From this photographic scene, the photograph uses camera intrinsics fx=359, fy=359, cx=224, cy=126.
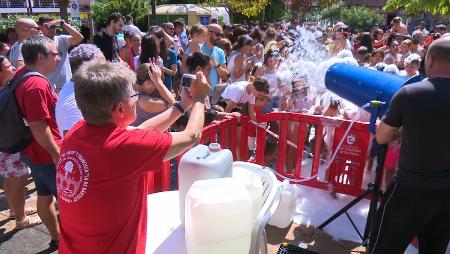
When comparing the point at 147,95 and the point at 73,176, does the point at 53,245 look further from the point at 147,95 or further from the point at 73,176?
the point at 73,176

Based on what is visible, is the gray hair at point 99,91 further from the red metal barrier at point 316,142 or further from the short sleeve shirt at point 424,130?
the red metal barrier at point 316,142

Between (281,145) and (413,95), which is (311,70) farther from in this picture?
(413,95)

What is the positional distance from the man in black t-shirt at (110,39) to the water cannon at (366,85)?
4.51 m

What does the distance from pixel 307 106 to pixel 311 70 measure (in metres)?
0.45

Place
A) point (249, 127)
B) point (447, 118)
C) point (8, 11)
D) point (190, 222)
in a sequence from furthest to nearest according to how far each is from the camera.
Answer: point (8, 11) → point (249, 127) → point (447, 118) → point (190, 222)

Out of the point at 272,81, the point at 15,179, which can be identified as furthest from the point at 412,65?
the point at 15,179

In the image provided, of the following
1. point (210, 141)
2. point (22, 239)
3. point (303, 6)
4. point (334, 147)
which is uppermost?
point (303, 6)

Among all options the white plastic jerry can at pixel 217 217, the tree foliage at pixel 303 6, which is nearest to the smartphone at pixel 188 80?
the white plastic jerry can at pixel 217 217

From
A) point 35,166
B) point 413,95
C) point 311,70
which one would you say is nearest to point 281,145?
point 311,70

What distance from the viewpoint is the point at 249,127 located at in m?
3.86

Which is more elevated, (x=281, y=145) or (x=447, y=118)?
(x=447, y=118)

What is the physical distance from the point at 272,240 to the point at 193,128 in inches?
74.7

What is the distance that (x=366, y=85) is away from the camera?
2.90 meters

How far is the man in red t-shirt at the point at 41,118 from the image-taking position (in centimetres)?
254
